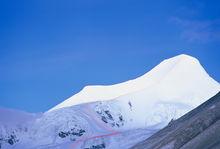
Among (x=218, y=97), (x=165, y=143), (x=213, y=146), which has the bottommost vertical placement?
(x=213, y=146)

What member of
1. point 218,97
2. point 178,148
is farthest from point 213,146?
point 218,97

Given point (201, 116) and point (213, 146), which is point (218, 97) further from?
point (213, 146)

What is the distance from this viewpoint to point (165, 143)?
95.0 metres

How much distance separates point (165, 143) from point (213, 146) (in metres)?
21.2

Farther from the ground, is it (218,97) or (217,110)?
(218,97)

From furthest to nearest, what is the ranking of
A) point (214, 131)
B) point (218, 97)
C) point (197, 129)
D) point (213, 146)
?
point (218, 97), point (197, 129), point (214, 131), point (213, 146)

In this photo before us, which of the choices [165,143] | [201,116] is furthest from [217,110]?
[165,143]

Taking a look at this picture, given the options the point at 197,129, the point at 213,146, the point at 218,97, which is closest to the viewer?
the point at 213,146

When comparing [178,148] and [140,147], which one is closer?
[178,148]

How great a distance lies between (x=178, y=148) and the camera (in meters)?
89.4

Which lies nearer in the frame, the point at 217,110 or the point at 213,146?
the point at 213,146

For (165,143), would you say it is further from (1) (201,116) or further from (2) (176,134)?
(1) (201,116)

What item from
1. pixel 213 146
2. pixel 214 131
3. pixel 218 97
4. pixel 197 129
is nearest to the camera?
pixel 213 146

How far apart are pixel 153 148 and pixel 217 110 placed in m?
13.5
